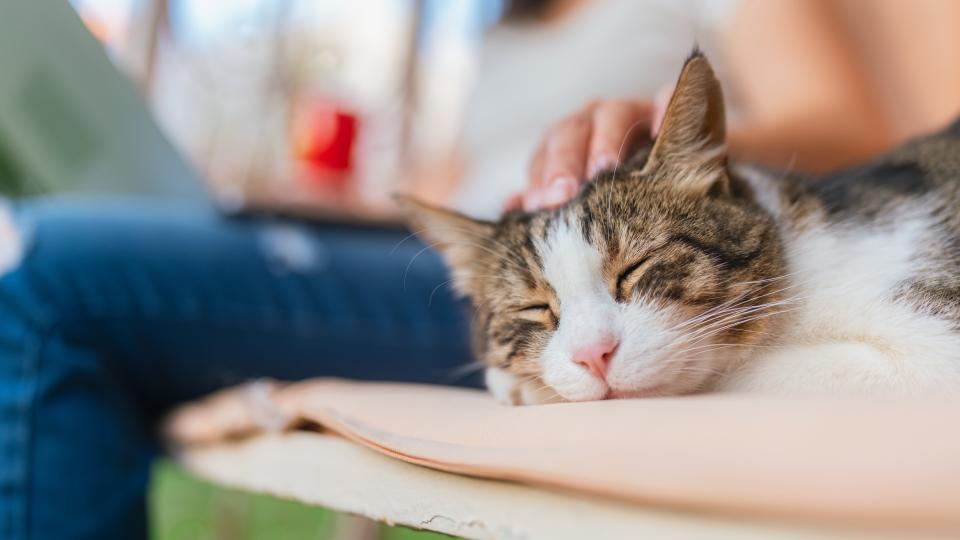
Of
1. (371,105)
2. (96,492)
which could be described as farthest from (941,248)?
(371,105)

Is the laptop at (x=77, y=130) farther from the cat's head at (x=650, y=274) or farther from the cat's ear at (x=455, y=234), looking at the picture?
the cat's head at (x=650, y=274)

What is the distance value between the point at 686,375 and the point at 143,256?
834mm

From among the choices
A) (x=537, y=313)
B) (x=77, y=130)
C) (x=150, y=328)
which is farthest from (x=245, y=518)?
(x=537, y=313)

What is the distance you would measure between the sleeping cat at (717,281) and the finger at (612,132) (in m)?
0.03

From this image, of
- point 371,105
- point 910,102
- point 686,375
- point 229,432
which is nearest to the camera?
point 686,375

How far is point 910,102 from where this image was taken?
4.56ft

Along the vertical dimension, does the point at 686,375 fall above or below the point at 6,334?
above

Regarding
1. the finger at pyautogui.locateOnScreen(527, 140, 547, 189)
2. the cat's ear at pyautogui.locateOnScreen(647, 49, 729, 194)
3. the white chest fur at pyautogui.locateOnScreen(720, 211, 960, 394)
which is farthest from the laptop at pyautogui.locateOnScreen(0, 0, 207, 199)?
the white chest fur at pyautogui.locateOnScreen(720, 211, 960, 394)

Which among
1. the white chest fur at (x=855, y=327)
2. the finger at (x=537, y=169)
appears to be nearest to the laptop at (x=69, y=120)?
the finger at (x=537, y=169)

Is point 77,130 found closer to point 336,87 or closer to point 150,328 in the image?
point 150,328

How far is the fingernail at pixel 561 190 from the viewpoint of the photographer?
82 cm

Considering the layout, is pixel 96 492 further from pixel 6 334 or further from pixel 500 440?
pixel 500 440

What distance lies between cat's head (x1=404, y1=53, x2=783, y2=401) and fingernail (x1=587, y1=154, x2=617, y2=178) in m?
0.02

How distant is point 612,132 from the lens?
0.83 metres
